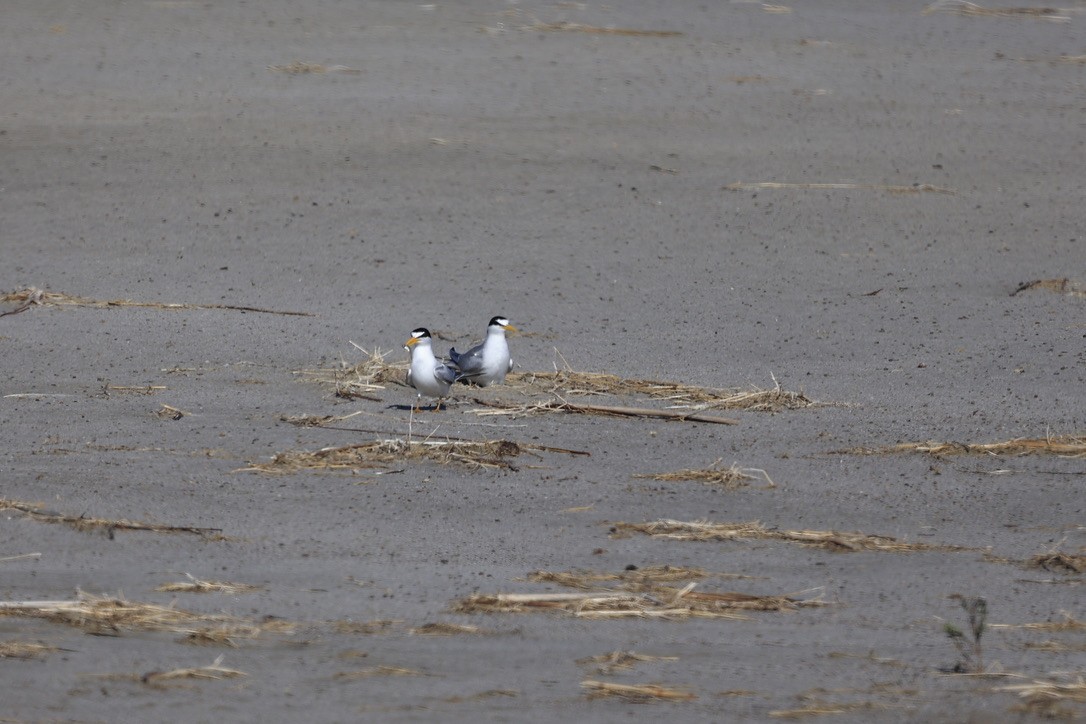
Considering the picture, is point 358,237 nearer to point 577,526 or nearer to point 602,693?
point 577,526

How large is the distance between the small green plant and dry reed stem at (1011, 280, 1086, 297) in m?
6.77

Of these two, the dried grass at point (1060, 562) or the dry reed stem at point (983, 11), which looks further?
the dry reed stem at point (983, 11)

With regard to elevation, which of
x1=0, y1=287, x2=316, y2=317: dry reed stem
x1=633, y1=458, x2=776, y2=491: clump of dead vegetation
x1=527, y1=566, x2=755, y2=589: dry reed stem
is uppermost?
x1=0, y1=287, x2=316, y2=317: dry reed stem

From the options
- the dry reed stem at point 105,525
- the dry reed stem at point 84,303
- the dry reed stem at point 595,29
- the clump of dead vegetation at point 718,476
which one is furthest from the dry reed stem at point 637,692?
the dry reed stem at point 595,29

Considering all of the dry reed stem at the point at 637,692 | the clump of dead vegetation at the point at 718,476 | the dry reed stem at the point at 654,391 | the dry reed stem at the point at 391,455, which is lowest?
the dry reed stem at the point at 637,692

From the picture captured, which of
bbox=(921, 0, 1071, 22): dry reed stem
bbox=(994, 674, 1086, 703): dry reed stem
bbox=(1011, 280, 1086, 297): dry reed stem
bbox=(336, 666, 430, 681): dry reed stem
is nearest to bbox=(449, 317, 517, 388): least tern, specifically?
bbox=(336, 666, 430, 681): dry reed stem

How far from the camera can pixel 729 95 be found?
53.0 ft

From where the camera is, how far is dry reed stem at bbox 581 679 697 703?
16.6 ft

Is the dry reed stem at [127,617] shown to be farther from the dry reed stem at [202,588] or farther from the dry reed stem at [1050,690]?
the dry reed stem at [1050,690]

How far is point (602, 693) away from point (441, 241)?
8207mm

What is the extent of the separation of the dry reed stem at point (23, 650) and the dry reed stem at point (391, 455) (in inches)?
91.9

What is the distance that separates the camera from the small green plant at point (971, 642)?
5297 millimetres

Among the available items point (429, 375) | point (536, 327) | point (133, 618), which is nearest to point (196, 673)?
point (133, 618)

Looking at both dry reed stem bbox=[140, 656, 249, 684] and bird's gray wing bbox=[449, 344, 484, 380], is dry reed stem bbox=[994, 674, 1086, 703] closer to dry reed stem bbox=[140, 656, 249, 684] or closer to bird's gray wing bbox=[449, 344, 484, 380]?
dry reed stem bbox=[140, 656, 249, 684]
